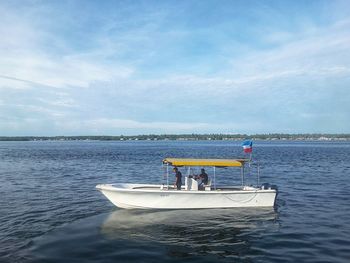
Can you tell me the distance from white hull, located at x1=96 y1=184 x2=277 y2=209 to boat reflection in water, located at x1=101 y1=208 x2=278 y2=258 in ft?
1.24

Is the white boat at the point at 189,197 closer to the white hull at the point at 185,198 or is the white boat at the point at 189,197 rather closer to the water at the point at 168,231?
the white hull at the point at 185,198

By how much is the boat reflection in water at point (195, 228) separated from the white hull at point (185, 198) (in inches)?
14.9

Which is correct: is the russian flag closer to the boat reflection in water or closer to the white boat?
the white boat

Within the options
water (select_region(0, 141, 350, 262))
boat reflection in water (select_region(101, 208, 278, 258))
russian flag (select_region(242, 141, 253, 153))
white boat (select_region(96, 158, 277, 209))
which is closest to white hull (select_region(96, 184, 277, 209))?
white boat (select_region(96, 158, 277, 209))

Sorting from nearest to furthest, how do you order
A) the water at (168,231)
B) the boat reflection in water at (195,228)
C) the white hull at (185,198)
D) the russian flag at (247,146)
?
the water at (168,231) → the boat reflection in water at (195,228) → the white hull at (185,198) → the russian flag at (247,146)

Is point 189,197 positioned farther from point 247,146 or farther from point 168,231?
point 247,146

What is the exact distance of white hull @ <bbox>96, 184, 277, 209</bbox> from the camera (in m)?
22.0

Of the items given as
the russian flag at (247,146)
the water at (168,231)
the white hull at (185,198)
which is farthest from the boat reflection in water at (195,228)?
the russian flag at (247,146)

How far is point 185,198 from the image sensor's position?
22.1 meters

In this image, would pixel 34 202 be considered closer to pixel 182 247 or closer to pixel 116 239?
pixel 116 239

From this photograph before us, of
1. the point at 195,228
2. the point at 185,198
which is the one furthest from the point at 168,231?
the point at 185,198

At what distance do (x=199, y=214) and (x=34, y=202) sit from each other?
451 inches

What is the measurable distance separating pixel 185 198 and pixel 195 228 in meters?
3.50

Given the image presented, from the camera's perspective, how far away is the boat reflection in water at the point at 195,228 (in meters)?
16.0
